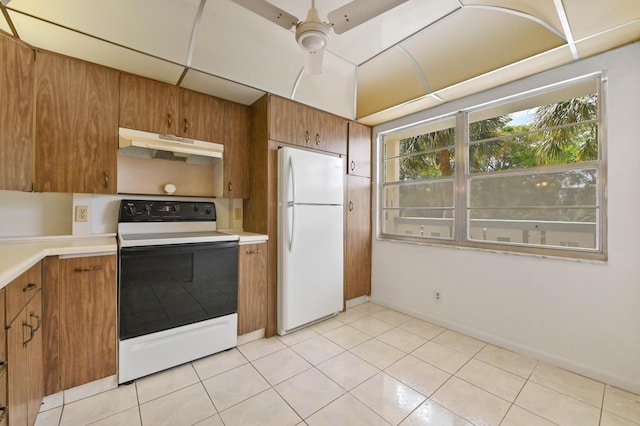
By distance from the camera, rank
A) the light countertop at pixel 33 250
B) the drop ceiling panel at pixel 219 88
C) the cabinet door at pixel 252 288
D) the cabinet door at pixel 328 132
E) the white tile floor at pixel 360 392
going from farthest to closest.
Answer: the cabinet door at pixel 328 132 → the cabinet door at pixel 252 288 → the drop ceiling panel at pixel 219 88 → the white tile floor at pixel 360 392 → the light countertop at pixel 33 250

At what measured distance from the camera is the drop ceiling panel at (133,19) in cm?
158

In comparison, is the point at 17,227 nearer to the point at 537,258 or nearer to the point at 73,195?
the point at 73,195

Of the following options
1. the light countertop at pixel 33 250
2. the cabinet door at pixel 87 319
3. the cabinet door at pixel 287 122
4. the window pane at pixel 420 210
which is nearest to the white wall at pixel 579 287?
the window pane at pixel 420 210

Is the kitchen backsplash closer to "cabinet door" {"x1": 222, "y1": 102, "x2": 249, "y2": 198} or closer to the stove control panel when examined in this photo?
the stove control panel

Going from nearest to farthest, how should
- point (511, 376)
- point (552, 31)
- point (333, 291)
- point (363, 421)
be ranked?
point (363, 421) < point (552, 31) < point (511, 376) < point (333, 291)

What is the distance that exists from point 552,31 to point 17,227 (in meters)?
4.06

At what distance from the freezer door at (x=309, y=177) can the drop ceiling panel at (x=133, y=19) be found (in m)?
1.13

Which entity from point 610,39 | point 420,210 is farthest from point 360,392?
point 610,39

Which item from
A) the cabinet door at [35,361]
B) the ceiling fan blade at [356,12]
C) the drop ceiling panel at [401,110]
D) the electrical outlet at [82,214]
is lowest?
the cabinet door at [35,361]

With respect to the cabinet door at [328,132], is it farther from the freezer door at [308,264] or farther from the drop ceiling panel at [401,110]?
the freezer door at [308,264]

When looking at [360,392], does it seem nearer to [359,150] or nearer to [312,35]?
[312,35]

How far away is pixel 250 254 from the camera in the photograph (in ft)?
7.98

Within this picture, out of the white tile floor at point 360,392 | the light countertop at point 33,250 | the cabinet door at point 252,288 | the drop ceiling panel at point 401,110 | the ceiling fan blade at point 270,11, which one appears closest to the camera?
the light countertop at point 33,250

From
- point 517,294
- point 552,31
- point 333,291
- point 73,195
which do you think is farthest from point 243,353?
point 552,31
